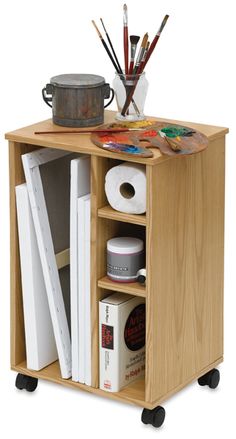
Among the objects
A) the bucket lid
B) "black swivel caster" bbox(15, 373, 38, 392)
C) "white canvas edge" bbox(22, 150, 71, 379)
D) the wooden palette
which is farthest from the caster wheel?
the bucket lid

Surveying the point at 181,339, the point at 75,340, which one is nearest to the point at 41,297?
the point at 75,340

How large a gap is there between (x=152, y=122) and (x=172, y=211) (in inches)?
14.9

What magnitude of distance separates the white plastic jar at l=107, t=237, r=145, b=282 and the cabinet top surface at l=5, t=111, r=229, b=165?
1.03 feet

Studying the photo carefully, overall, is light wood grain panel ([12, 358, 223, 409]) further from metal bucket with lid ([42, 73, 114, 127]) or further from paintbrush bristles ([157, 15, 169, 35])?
paintbrush bristles ([157, 15, 169, 35])

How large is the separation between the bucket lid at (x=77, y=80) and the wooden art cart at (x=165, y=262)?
15cm

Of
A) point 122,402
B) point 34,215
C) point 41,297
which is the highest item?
point 34,215

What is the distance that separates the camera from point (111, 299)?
184 inches

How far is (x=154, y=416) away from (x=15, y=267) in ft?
2.23

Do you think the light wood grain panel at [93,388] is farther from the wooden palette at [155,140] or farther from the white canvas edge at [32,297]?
the wooden palette at [155,140]

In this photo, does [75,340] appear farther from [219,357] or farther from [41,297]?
[219,357]

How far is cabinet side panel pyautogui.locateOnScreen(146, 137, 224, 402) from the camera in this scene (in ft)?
14.7

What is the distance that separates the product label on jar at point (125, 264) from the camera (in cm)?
457

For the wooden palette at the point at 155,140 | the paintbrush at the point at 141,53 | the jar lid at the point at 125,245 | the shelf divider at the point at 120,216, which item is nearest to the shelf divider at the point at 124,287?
the jar lid at the point at 125,245

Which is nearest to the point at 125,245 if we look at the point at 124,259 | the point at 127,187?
the point at 124,259
